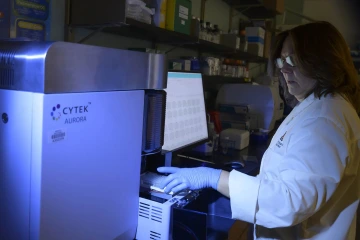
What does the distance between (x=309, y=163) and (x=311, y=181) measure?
0.05 metres

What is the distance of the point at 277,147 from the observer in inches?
41.4

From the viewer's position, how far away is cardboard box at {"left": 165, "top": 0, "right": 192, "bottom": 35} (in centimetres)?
158

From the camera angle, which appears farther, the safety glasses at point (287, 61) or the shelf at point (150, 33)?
the shelf at point (150, 33)

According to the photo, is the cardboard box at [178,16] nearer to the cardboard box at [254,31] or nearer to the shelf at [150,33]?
the shelf at [150,33]

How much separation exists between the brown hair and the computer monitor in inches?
22.5

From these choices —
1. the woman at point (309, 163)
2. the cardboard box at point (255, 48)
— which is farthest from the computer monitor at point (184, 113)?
the cardboard box at point (255, 48)

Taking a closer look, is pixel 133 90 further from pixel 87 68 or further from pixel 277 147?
pixel 277 147

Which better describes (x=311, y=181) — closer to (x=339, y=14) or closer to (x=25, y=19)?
(x=25, y=19)

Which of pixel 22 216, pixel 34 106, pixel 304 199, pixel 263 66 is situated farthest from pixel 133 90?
pixel 263 66

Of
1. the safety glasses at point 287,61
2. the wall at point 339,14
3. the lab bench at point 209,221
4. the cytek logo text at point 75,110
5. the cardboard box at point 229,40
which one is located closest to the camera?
the cytek logo text at point 75,110

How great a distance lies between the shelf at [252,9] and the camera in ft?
9.05

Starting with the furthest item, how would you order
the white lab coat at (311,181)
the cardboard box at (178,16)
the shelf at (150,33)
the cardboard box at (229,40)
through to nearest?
1. the cardboard box at (229,40)
2. the cardboard box at (178,16)
3. the shelf at (150,33)
4. the white lab coat at (311,181)

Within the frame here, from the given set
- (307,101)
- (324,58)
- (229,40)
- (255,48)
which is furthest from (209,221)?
(255,48)

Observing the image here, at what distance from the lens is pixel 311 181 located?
83cm
